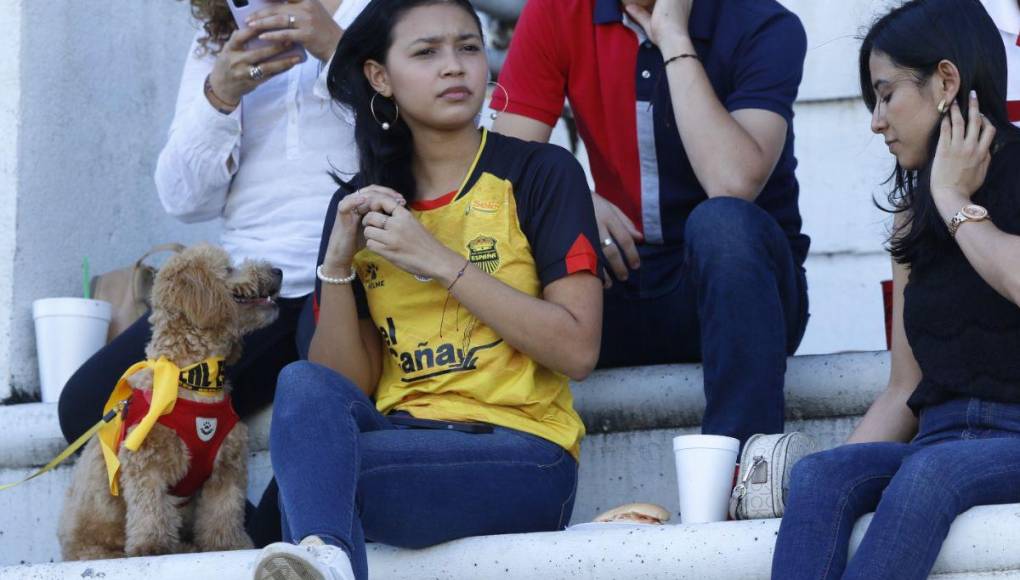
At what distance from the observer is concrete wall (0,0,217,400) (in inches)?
171

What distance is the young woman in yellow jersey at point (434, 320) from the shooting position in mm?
2783

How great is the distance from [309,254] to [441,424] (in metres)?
0.96

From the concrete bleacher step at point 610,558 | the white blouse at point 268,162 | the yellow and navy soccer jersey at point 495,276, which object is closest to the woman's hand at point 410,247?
the yellow and navy soccer jersey at point 495,276

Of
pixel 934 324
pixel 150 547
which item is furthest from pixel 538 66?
pixel 150 547

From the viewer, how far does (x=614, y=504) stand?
3586 mm

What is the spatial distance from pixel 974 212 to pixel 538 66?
1.36 metres

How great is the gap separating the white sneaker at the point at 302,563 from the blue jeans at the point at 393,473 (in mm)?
108

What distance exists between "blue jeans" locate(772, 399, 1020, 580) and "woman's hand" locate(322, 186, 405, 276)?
100 cm

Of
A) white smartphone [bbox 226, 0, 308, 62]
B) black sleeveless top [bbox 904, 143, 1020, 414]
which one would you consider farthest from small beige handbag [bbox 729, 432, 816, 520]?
white smartphone [bbox 226, 0, 308, 62]

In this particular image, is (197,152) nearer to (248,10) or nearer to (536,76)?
(248,10)

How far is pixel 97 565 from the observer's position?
3.02 m

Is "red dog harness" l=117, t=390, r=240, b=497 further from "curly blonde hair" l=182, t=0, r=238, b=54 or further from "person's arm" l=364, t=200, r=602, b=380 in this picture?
"curly blonde hair" l=182, t=0, r=238, b=54

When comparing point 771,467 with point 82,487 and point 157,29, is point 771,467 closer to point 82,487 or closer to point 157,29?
point 82,487

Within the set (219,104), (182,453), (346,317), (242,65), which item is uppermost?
(242,65)
